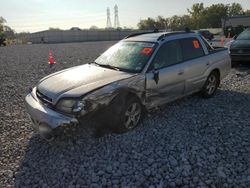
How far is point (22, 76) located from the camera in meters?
9.77

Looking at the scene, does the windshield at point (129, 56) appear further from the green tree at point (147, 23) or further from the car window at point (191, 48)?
the green tree at point (147, 23)

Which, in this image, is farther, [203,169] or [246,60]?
[246,60]

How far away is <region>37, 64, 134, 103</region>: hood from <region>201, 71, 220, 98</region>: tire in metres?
2.51

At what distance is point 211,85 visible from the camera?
621 centimetres

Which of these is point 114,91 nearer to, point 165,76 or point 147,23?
point 165,76

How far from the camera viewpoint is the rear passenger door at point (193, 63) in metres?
5.29

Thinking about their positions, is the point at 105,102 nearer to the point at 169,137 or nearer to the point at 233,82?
the point at 169,137

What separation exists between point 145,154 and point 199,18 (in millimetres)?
83270

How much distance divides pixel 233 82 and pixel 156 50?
4122 millimetres

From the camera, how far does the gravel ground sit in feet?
10.4

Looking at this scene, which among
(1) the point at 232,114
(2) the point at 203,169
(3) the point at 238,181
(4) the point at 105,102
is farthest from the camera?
(1) the point at 232,114

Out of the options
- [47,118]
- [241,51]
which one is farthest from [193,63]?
[241,51]

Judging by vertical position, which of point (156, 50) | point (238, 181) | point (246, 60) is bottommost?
point (238, 181)

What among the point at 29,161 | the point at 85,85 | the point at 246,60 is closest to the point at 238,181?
the point at 85,85
